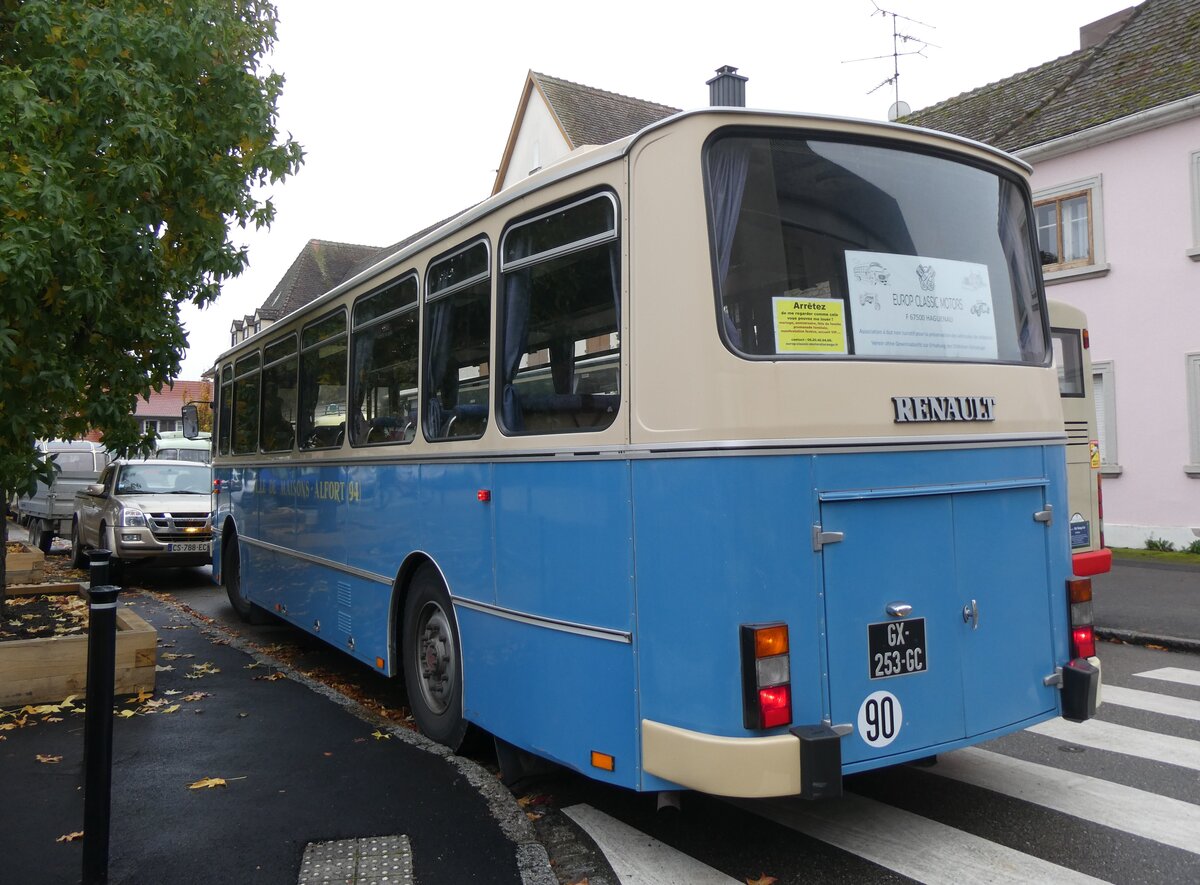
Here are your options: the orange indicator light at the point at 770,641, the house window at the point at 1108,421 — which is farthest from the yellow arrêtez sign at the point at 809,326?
the house window at the point at 1108,421

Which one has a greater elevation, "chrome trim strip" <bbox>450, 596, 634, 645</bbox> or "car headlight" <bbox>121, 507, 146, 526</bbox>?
"car headlight" <bbox>121, 507, 146, 526</bbox>

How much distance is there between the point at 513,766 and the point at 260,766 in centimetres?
158

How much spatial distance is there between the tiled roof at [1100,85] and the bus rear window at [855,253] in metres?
13.2

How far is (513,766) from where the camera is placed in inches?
204

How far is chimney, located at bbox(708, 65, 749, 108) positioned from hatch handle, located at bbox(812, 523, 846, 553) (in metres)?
3.20

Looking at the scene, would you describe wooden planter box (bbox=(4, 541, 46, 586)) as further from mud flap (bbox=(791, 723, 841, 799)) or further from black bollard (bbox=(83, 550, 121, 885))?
mud flap (bbox=(791, 723, 841, 799))

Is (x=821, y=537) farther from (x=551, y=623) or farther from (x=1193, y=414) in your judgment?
(x=1193, y=414)

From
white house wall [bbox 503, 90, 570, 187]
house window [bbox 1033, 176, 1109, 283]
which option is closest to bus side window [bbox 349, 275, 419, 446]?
house window [bbox 1033, 176, 1109, 283]

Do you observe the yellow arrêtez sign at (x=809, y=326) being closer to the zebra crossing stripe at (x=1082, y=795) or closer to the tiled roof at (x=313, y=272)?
the zebra crossing stripe at (x=1082, y=795)

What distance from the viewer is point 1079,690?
463 cm

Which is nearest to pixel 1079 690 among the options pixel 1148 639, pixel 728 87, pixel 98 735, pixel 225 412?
pixel 728 87

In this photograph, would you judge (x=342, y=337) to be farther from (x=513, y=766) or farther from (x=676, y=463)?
(x=676, y=463)

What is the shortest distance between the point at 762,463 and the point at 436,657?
2824mm

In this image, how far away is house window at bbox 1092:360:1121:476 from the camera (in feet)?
53.4
